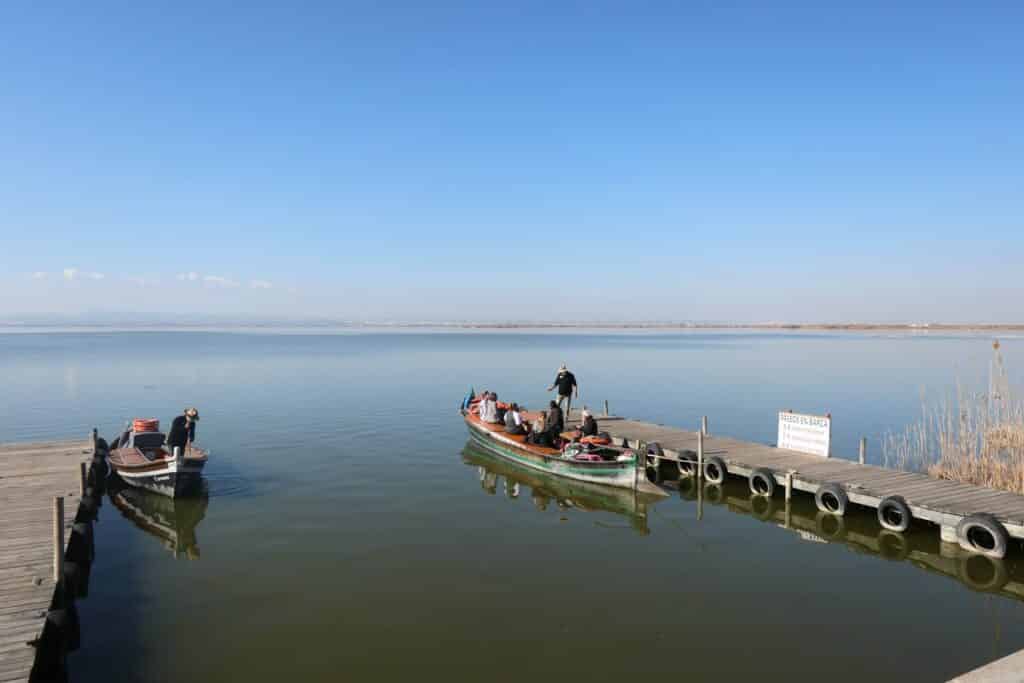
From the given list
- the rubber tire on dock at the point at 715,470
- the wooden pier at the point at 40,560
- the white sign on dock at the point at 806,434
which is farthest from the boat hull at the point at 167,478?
the white sign on dock at the point at 806,434

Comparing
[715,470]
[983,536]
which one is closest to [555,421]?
[715,470]

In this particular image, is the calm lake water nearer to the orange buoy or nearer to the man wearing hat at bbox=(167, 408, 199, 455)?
the man wearing hat at bbox=(167, 408, 199, 455)

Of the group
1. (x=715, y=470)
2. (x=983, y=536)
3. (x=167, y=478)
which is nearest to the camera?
(x=983, y=536)

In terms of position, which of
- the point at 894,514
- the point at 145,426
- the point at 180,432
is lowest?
the point at 894,514

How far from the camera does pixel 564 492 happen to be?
65.2 ft

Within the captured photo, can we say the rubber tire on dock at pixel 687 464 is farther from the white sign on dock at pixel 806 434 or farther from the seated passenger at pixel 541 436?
the seated passenger at pixel 541 436

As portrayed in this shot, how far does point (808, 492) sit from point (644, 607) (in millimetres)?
9238

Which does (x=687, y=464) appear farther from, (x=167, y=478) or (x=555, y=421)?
(x=167, y=478)

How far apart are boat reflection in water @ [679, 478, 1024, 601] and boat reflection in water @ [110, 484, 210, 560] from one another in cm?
1410

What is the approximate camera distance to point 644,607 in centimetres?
1140

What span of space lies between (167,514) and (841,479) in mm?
19486

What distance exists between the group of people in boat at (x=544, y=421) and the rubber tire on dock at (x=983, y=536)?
10.7 metres

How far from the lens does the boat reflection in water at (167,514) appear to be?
14.9 m

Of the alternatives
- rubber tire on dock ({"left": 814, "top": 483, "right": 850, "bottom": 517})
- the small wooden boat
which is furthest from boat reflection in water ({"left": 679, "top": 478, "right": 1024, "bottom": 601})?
the small wooden boat
